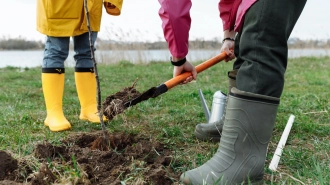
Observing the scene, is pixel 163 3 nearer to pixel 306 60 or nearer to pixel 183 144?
pixel 183 144

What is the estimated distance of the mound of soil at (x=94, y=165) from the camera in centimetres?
170

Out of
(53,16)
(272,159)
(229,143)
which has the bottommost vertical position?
(272,159)

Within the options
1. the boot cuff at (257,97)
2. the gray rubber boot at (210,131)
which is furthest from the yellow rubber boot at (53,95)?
the boot cuff at (257,97)

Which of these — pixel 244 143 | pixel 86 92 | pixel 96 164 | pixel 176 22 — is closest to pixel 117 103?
pixel 96 164

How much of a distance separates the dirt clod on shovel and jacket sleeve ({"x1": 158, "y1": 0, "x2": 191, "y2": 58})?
2.12 feet

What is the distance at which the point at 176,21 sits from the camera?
74.5 inches

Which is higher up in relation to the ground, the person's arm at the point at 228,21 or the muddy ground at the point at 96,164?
the person's arm at the point at 228,21

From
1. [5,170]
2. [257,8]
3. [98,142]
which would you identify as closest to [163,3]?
[257,8]

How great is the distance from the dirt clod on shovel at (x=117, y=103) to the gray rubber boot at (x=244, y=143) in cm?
83

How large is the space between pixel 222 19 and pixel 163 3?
3.30 ft

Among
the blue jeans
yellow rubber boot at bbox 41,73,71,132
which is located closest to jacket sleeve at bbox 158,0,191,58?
the blue jeans

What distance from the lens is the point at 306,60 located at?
10.5 meters

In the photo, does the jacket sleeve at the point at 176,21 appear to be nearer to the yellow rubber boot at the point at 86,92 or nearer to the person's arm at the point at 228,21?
the person's arm at the point at 228,21

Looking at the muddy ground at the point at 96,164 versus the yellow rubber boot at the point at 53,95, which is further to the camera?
the yellow rubber boot at the point at 53,95
